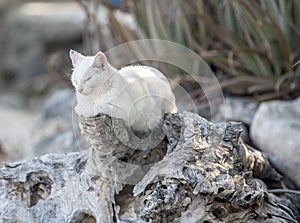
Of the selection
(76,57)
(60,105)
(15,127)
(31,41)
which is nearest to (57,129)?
(60,105)

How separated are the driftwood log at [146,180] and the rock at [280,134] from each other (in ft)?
1.11

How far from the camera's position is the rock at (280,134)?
5.92ft

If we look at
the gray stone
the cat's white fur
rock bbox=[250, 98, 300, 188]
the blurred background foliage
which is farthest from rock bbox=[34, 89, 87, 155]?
the cat's white fur

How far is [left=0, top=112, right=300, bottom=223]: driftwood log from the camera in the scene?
1225 mm

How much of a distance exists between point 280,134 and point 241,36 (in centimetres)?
64

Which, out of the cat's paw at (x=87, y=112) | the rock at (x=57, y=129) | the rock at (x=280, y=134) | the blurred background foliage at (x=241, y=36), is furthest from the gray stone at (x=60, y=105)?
the cat's paw at (x=87, y=112)

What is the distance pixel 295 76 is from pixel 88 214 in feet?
3.75

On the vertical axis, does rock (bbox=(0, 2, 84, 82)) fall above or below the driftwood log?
above

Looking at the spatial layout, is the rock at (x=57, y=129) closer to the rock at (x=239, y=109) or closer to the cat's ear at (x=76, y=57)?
the rock at (x=239, y=109)

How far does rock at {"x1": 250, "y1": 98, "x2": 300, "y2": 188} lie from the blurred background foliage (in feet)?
0.62

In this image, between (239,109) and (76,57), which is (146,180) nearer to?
(76,57)

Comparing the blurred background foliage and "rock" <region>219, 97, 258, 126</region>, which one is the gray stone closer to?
the blurred background foliage

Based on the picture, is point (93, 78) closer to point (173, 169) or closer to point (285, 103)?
point (173, 169)

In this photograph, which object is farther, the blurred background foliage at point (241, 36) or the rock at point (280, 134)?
the blurred background foliage at point (241, 36)
